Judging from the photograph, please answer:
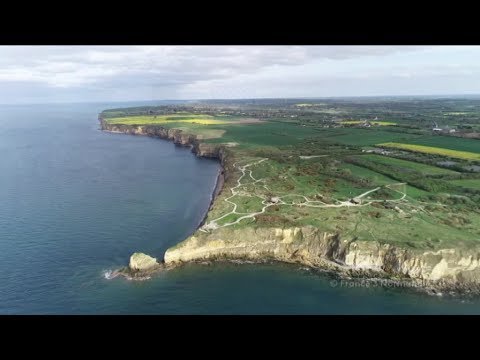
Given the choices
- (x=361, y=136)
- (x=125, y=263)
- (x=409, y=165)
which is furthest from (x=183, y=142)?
(x=125, y=263)

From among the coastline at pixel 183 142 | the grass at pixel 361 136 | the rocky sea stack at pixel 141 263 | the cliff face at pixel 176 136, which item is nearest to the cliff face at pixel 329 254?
the rocky sea stack at pixel 141 263

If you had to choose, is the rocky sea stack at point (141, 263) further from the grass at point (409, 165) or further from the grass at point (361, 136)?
the grass at point (361, 136)

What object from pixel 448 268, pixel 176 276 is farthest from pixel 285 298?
pixel 448 268

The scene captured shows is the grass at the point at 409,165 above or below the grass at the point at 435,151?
below

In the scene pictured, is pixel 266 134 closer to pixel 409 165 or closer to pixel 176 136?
pixel 176 136

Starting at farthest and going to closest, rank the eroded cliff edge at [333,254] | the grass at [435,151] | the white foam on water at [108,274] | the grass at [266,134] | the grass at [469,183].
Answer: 1. the grass at [266,134]
2. the grass at [435,151]
3. the grass at [469,183]
4. the white foam on water at [108,274]
5. the eroded cliff edge at [333,254]

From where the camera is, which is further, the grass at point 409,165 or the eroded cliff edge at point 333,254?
the grass at point 409,165
